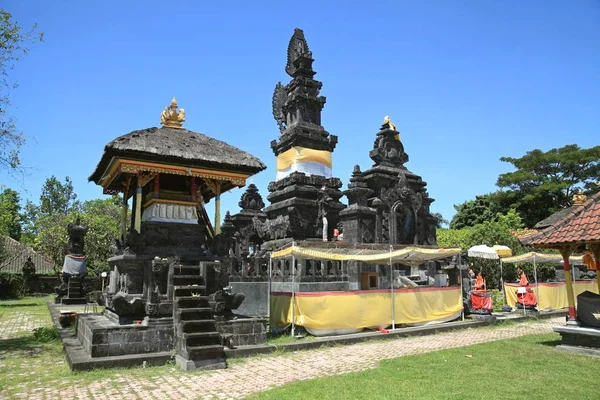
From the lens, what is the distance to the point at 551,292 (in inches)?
727

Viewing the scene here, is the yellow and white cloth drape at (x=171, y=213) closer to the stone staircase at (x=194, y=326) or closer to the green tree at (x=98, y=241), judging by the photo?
the stone staircase at (x=194, y=326)

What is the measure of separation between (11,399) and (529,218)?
49.6 metres

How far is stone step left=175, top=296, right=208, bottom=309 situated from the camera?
9.66m

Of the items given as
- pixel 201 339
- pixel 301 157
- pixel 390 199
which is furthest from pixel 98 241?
pixel 201 339

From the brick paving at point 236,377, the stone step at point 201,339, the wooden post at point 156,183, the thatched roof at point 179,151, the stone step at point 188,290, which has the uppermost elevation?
the thatched roof at point 179,151

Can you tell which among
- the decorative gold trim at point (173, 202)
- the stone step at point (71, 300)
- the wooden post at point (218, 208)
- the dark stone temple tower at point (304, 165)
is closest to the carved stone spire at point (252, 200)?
the dark stone temple tower at point (304, 165)

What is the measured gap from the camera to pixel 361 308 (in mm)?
12789

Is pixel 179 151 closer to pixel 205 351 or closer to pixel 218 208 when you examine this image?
pixel 218 208

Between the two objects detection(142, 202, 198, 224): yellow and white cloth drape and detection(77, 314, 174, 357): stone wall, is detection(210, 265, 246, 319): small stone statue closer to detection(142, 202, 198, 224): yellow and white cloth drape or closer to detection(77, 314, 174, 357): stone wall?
detection(77, 314, 174, 357): stone wall

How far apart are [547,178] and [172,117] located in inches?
1753

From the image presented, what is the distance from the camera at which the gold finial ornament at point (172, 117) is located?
1335 centimetres

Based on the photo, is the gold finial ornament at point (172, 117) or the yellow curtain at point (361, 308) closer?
the yellow curtain at point (361, 308)

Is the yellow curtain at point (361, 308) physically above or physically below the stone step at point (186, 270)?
below

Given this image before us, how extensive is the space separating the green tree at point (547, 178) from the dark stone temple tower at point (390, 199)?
77.5 feet
